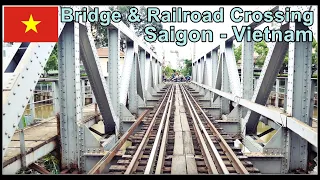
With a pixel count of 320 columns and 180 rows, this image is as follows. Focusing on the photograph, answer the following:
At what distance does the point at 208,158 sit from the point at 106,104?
9.86ft

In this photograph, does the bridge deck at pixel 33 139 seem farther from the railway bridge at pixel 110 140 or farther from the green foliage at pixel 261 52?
the green foliage at pixel 261 52

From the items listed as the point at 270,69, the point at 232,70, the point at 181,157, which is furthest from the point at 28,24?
the point at 232,70

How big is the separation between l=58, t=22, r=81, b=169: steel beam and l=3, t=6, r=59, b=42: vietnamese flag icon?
87cm

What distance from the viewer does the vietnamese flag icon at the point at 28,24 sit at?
156 inches

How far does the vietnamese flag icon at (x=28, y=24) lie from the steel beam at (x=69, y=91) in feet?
2.84

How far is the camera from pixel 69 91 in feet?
16.8

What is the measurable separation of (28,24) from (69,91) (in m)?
1.44

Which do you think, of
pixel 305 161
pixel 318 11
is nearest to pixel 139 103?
pixel 305 161

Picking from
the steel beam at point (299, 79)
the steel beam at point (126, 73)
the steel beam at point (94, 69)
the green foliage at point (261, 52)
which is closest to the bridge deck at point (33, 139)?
the steel beam at point (94, 69)

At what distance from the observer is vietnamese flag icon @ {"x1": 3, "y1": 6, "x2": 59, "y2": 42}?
3965 mm

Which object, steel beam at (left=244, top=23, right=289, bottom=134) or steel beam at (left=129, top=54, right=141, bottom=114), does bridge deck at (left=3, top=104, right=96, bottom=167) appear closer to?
steel beam at (left=129, top=54, right=141, bottom=114)

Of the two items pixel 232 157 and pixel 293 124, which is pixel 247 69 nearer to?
pixel 232 157
